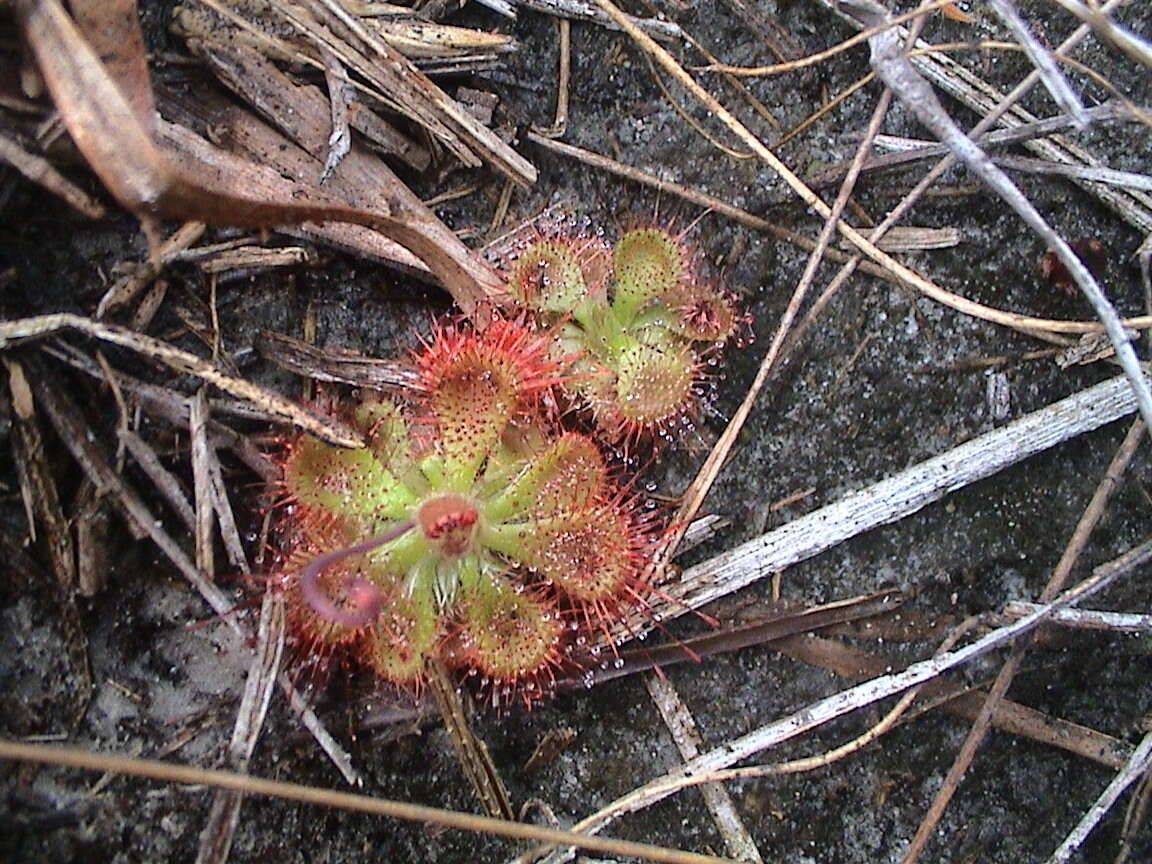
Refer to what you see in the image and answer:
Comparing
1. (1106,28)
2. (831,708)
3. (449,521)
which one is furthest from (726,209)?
(831,708)

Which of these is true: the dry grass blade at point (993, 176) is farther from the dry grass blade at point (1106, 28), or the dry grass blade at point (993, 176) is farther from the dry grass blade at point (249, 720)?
the dry grass blade at point (249, 720)

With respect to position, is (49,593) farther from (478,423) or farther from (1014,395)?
(1014,395)

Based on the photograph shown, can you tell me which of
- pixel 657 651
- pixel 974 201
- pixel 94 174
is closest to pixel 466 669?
pixel 657 651

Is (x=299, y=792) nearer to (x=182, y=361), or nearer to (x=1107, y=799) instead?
(x=182, y=361)

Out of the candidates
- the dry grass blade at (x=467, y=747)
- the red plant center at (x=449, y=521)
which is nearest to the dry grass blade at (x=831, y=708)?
the dry grass blade at (x=467, y=747)

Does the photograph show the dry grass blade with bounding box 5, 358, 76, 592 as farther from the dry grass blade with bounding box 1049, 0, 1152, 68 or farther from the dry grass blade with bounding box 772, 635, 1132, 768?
the dry grass blade with bounding box 1049, 0, 1152, 68
